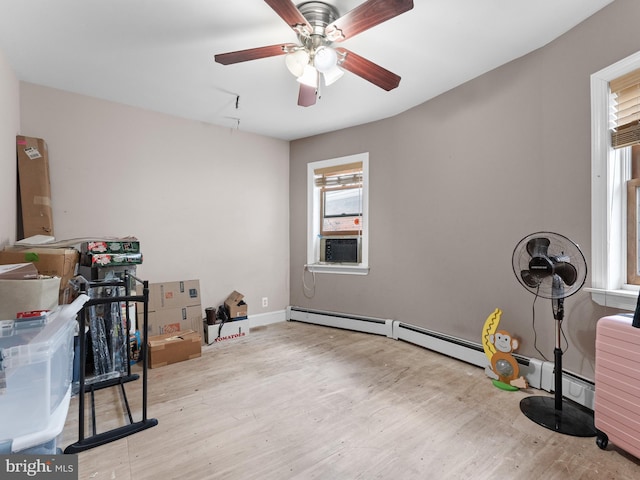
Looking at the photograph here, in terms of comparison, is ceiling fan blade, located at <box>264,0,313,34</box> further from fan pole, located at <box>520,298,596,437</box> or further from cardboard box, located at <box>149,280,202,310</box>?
cardboard box, located at <box>149,280,202,310</box>

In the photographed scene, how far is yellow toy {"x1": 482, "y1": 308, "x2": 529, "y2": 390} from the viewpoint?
2.32 m

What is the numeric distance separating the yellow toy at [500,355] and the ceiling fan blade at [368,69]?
6.34ft

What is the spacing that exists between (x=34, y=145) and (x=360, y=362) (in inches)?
134

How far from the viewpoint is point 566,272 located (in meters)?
1.87

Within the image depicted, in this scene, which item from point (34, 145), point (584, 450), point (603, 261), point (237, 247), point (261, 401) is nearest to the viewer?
point (584, 450)

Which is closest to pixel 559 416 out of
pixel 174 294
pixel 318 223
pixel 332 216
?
pixel 332 216

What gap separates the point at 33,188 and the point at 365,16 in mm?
2907

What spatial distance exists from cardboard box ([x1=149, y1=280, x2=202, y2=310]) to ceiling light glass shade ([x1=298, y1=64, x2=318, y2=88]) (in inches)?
98.0

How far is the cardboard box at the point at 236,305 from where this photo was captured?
359cm

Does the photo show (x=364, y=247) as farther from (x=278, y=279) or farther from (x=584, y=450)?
(x=584, y=450)

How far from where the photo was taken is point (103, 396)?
7.45ft

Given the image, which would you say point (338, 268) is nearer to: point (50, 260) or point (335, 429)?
point (335, 429)

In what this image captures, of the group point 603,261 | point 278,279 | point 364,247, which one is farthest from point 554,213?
point 278,279

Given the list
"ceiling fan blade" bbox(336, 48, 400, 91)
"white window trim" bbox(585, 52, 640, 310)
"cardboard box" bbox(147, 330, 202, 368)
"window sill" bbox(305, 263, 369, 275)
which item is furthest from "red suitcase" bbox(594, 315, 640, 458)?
"cardboard box" bbox(147, 330, 202, 368)
